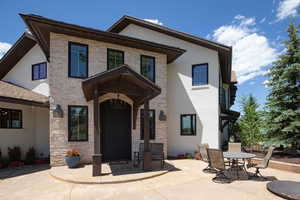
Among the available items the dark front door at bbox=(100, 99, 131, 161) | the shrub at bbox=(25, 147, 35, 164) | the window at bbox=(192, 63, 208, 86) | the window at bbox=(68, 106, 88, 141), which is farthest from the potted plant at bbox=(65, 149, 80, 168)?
the window at bbox=(192, 63, 208, 86)

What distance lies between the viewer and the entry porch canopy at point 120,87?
5809 millimetres

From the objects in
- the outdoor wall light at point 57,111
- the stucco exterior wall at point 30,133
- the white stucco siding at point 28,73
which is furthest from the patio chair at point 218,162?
the white stucco siding at point 28,73

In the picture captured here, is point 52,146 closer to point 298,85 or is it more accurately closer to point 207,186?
point 207,186

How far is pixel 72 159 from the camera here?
6973mm

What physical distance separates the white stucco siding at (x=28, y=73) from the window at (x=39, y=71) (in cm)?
24

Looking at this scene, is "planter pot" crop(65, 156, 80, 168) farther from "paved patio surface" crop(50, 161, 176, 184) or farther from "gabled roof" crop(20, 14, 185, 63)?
"gabled roof" crop(20, 14, 185, 63)

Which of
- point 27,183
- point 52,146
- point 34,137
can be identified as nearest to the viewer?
point 27,183

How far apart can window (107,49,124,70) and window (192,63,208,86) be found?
15.7ft

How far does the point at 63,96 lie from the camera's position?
768 centimetres

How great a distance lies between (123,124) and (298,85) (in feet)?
32.4

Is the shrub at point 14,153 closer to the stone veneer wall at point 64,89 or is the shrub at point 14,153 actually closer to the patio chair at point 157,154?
the stone veneer wall at point 64,89

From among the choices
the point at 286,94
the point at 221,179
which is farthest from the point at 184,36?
the point at 221,179

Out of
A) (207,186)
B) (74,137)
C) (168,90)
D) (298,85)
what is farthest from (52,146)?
(298,85)

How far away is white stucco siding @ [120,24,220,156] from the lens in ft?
33.6
